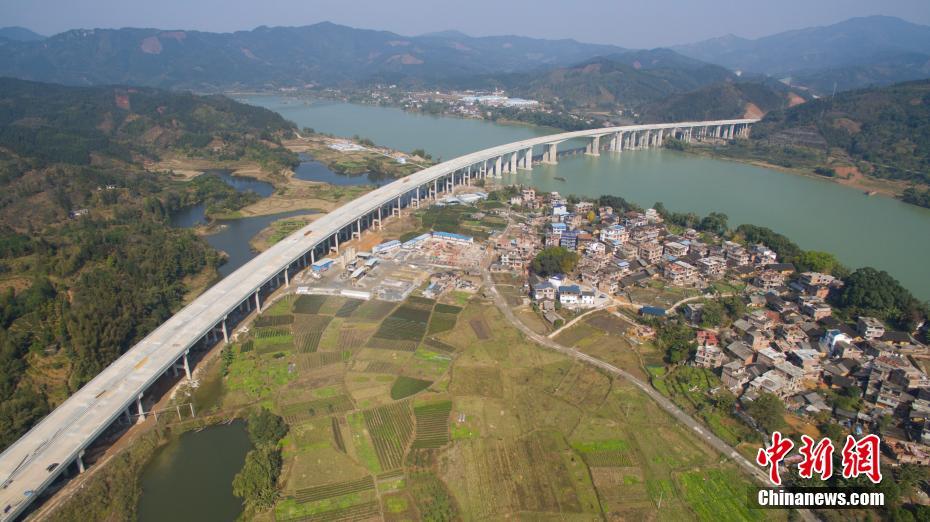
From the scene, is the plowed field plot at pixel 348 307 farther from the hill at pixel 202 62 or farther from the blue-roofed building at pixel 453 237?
the hill at pixel 202 62

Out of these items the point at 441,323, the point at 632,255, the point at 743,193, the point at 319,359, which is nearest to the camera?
the point at 319,359

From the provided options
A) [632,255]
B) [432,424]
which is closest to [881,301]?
[632,255]

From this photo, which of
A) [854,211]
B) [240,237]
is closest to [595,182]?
[854,211]

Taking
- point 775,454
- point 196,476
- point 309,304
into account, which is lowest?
point 196,476

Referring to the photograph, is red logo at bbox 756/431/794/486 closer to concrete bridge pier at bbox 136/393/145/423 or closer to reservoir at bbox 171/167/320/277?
concrete bridge pier at bbox 136/393/145/423

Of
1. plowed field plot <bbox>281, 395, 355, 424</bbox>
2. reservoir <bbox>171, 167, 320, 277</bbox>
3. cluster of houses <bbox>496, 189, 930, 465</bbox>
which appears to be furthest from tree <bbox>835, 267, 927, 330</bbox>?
reservoir <bbox>171, 167, 320, 277</bbox>

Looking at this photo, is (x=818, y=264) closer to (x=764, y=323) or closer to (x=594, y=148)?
(x=764, y=323)
